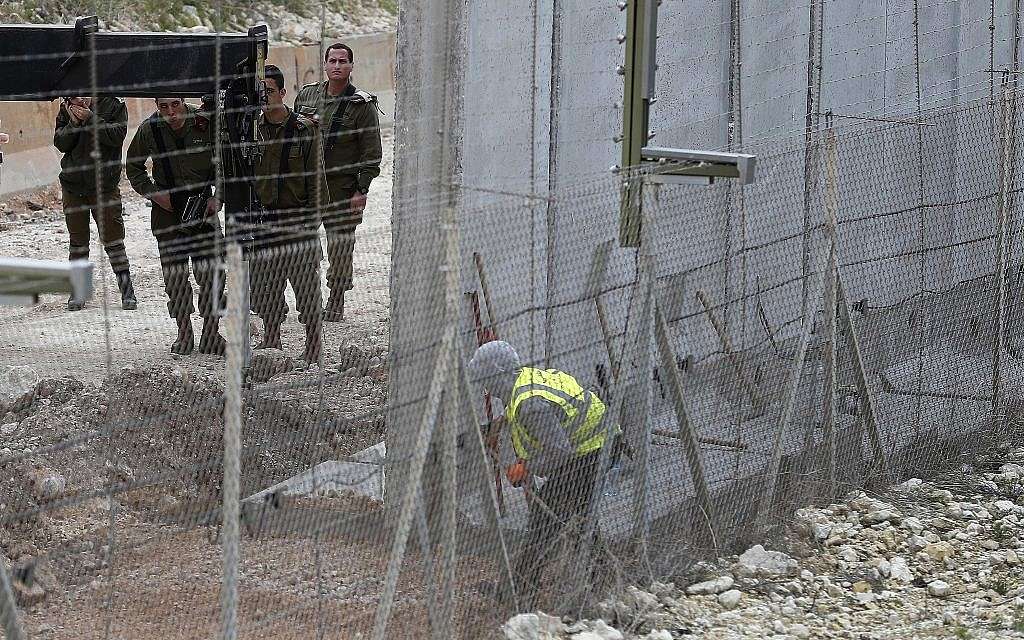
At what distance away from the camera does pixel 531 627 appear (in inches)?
247

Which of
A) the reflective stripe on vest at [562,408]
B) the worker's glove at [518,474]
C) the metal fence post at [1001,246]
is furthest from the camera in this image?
the metal fence post at [1001,246]

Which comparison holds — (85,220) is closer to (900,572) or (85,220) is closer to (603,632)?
(603,632)

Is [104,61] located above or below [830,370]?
above

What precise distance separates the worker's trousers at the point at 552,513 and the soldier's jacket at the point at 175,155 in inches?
155

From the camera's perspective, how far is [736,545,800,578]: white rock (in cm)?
725

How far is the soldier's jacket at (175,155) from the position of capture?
988 cm

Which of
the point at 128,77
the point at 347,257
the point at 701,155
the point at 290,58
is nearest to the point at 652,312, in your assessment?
the point at 701,155

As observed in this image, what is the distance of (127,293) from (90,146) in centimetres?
260

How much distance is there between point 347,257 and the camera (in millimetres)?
7527

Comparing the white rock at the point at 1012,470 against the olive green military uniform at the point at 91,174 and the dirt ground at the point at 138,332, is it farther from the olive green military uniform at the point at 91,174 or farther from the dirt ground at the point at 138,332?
the olive green military uniform at the point at 91,174

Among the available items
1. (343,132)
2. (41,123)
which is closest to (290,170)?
(343,132)

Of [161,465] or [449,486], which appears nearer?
[449,486]

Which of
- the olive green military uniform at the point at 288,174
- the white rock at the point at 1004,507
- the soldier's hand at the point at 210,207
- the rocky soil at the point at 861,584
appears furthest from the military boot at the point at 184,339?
the white rock at the point at 1004,507

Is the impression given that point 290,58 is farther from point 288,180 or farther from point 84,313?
point 84,313
